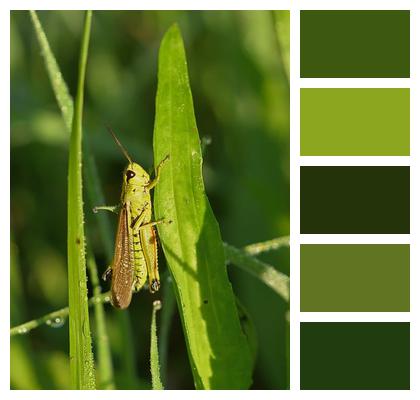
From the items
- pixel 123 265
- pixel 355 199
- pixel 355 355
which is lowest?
pixel 355 355

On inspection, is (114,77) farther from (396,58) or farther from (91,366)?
(91,366)

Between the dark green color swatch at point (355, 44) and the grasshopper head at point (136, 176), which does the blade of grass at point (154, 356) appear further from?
the dark green color swatch at point (355, 44)

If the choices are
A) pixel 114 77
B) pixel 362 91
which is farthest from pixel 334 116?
pixel 114 77

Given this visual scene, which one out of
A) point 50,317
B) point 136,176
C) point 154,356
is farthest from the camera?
point 136,176

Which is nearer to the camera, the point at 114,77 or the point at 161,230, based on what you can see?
the point at 161,230

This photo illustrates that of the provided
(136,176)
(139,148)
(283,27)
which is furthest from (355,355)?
(139,148)

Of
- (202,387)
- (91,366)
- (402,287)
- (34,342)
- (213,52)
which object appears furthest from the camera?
(213,52)

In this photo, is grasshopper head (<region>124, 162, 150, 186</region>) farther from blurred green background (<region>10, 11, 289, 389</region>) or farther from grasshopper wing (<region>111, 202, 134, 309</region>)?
blurred green background (<region>10, 11, 289, 389</region>)

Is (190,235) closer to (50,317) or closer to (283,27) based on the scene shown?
(50,317)
